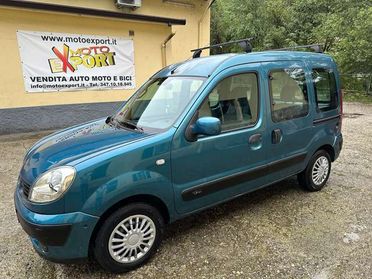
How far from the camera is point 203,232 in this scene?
10.9ft

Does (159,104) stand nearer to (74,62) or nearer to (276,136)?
(276,136)

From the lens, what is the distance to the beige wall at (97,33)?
7270 mm

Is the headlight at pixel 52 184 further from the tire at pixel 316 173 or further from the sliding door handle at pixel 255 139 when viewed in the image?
the tire at pixel 316 173

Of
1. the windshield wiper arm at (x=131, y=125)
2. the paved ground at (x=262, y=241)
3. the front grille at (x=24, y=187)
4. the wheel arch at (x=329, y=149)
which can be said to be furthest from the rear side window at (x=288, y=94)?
the front grille at (x=24, y=187)

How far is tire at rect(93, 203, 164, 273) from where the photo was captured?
2520mm

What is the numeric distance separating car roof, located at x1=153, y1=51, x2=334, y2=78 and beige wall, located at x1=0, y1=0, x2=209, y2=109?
5.29 metres

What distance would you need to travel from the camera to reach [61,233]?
7.63ft

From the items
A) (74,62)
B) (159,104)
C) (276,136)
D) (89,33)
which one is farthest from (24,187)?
(89,33)

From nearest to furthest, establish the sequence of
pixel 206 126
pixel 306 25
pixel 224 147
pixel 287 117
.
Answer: pixel 206 126
pixel 224 147
pixel 287 117
pixel 306 25

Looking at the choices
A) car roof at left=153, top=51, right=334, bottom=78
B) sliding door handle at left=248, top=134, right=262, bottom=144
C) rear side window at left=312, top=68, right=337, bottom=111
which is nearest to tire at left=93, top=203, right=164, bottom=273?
sliding door handle at left=248, top=134, right=262, bottom=144

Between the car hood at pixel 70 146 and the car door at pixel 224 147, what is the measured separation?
0.47m

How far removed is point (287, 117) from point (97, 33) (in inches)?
255

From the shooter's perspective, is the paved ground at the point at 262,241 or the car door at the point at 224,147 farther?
the car door at the point at 224,147

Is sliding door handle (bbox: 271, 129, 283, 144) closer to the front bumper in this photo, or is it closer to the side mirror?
the side mirror
